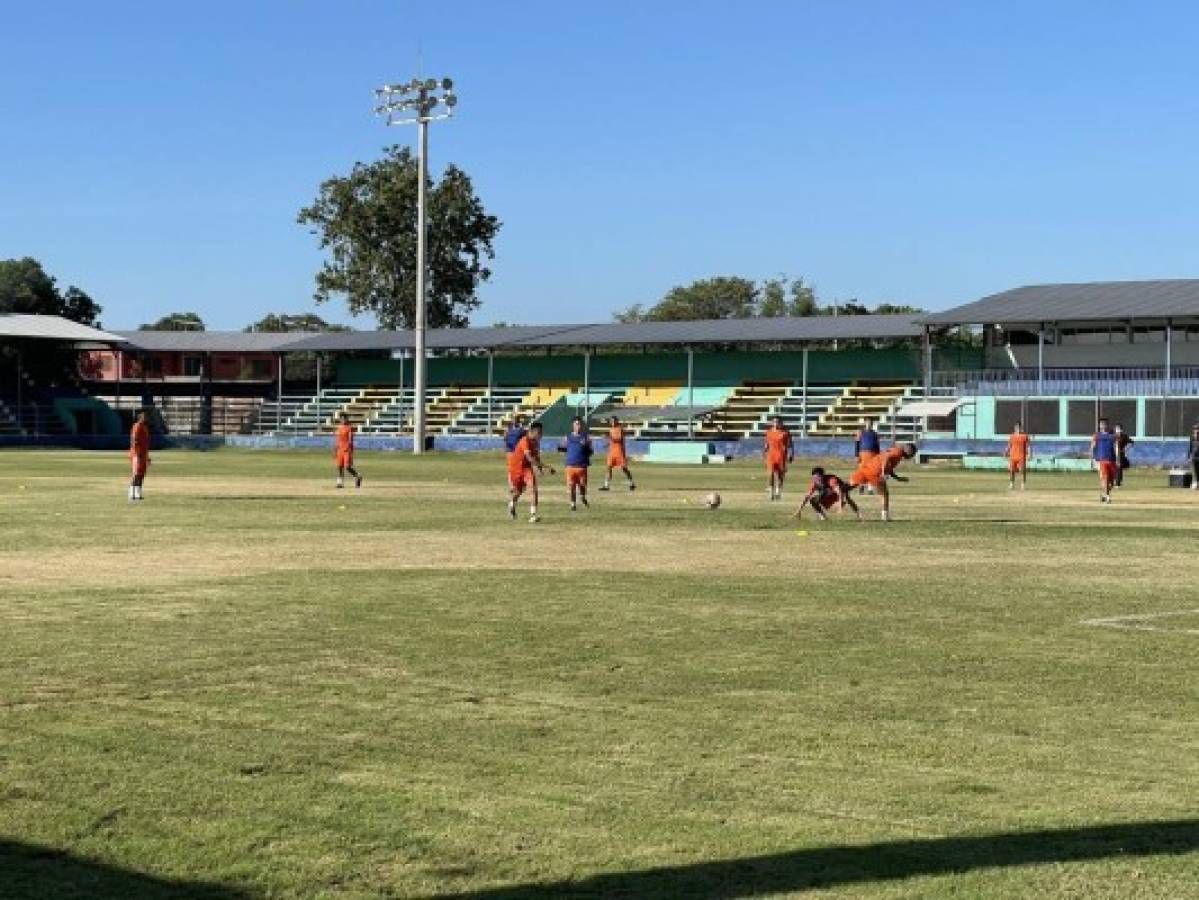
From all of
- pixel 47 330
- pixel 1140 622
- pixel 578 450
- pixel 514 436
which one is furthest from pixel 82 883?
pixel 47 330

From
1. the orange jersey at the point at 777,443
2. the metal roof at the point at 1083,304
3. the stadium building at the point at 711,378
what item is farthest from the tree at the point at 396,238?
the orange jersey at the point at 777,443

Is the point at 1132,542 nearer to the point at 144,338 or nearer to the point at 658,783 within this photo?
the point at 658,783

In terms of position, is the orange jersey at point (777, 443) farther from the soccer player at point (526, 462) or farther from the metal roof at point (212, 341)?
the metal roof at point (212, 341)

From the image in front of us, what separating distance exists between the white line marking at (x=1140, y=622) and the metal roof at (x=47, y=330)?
3243 inches

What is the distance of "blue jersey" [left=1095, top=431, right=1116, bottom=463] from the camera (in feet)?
130

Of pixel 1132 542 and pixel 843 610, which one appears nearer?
pixel 843 610

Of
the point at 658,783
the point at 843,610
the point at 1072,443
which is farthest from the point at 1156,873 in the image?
the point at 1072,443

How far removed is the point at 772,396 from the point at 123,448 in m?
33.8

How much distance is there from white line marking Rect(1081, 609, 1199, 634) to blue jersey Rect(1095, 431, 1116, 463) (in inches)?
954

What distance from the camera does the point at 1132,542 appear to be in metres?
25.9

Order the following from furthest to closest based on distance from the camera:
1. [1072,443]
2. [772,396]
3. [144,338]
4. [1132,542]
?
[144,338] → [772,396] → [1072,443] → [1132,542]

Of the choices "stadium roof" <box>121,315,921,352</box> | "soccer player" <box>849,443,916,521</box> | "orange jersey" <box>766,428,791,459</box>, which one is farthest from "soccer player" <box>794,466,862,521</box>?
"stadium roof" <box>121,315,921,352</box>

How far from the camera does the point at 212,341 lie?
109625 millimetres

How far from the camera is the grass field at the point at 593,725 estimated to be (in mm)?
6949
